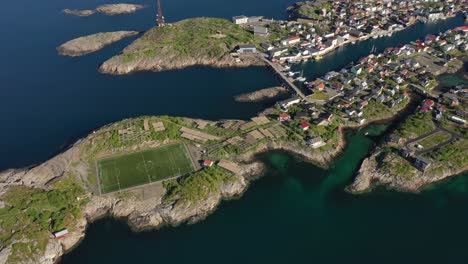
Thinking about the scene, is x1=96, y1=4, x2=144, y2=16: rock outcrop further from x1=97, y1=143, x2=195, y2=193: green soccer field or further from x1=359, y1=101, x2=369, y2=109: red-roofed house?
x1=359, y1=101, x2=369, y2=109: red-roofed house

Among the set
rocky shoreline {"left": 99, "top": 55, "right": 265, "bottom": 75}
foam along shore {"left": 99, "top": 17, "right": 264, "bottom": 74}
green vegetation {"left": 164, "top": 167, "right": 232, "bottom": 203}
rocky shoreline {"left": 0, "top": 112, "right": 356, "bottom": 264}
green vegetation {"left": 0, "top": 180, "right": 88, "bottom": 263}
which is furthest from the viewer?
foam along shore {"left": 99, "top": 17, "right": 264, "bottom": 74}

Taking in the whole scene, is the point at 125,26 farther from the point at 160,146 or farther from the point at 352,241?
the point at 352,241

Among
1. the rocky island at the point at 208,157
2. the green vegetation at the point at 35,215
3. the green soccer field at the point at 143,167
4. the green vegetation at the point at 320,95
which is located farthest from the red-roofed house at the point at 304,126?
the green vegetation at the point at 35,215

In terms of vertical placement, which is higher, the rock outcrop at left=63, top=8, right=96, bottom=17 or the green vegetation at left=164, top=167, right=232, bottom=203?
the rock outcrop at left=63, top=8, right=96, bottom=17

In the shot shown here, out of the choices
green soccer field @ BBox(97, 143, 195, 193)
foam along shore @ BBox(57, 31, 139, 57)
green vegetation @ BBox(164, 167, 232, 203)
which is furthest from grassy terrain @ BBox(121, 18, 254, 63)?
green vegetation @ BBox(164, 167, 232, 203)

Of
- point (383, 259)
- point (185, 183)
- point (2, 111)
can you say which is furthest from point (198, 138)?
point (2, 111)

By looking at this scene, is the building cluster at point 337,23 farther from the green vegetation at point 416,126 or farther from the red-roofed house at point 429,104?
the green vegetation at point 416,126

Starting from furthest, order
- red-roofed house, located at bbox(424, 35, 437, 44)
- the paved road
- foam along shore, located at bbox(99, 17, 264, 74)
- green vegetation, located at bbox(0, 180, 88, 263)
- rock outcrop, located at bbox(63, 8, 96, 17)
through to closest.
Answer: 1. rock outcrop, located at bbox(63, 8, 96, 17)
2. red-roofed house, located at bbox(424, 35, 437, 44)
3. foam along shore, located at bbox(99, 17, 264, 74)
4. the paved road
5. green vegetation, located at bbox(0, 180, 88, 263)
